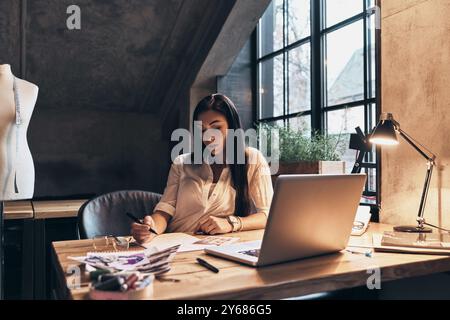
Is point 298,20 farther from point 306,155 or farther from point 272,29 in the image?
point 306,155

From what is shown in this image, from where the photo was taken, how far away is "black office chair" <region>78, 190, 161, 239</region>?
192 centimetres

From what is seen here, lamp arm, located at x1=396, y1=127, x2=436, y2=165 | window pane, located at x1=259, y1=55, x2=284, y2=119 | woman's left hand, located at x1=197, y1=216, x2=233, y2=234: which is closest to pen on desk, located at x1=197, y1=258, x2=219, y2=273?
woman's left hand, located at x1=197, y1=216, x2=233, y2=234

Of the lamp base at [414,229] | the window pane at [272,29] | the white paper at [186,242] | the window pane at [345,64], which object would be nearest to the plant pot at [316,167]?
the lamp base at [414,229]

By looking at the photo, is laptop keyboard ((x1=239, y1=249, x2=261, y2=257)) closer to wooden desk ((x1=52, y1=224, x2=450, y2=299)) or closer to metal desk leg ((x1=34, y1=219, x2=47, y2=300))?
wooden desk ((x1=52, y1=224, x2=450, y2=299))

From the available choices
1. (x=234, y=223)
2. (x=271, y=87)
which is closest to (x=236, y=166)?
(x=234, y=223)

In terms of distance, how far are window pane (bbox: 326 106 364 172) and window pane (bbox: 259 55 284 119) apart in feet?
2.51

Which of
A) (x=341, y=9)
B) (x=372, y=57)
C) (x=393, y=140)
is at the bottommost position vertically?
(x=393, y=140)

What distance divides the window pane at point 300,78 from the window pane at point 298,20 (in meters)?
0.11

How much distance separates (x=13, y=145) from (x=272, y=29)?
2679mm

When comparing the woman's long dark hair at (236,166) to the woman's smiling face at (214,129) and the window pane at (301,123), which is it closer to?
the woman's smiling face at (214,129)

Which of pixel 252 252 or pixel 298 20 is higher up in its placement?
pixel 298 20

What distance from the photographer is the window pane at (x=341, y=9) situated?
9.33 ft

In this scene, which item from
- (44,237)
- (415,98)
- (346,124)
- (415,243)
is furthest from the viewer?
(44,237)

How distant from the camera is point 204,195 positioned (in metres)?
1.98
